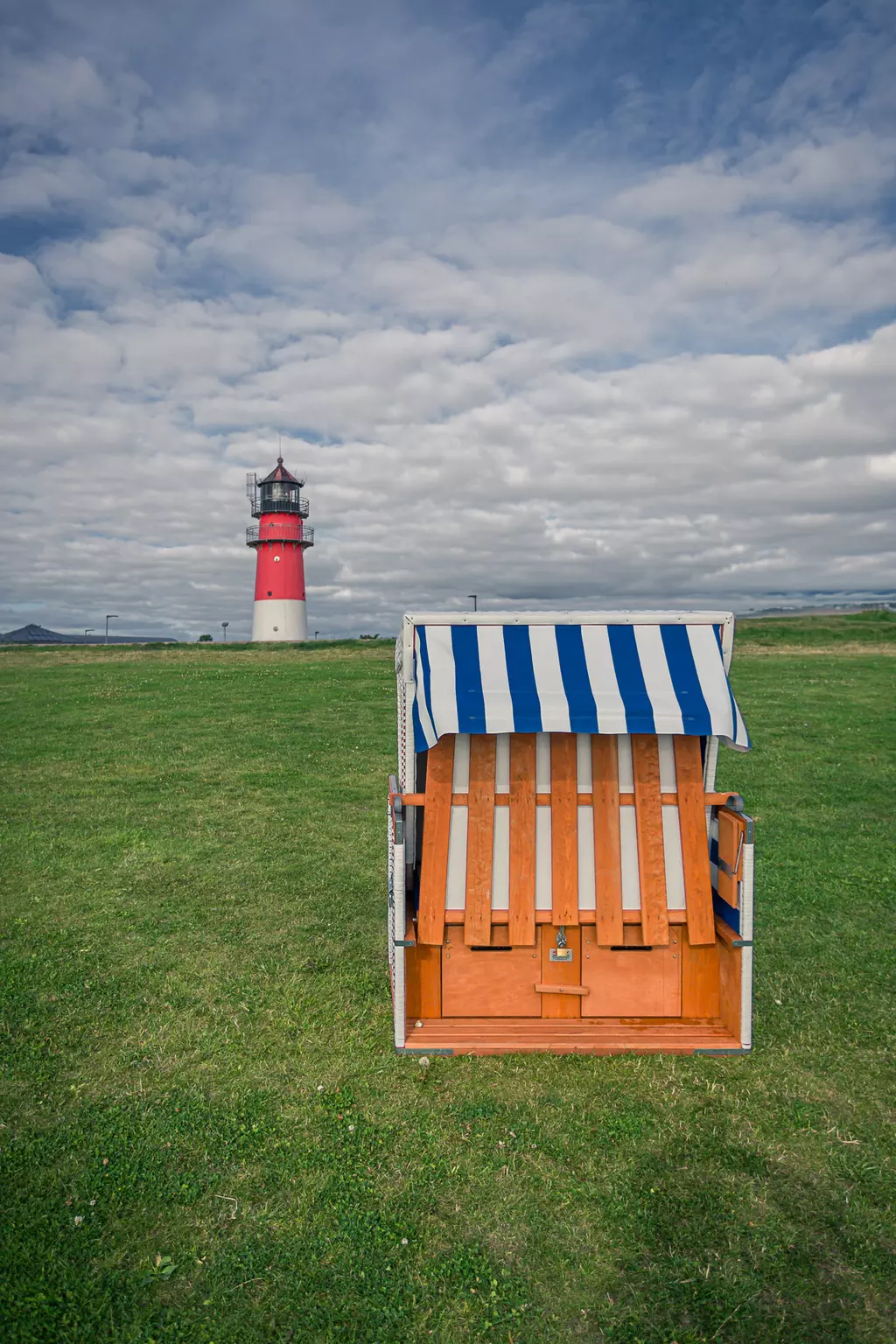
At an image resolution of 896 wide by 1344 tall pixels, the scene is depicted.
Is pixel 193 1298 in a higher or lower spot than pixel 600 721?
lower

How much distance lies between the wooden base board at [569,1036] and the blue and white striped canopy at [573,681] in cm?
219

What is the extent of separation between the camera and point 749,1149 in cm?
487

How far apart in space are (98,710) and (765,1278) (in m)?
22.2

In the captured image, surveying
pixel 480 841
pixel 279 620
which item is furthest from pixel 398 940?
pixel 279 620

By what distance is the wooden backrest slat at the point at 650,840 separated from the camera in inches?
239

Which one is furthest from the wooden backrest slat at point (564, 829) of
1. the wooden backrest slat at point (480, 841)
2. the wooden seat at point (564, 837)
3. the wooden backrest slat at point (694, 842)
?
the wooden backrest slat at point (694, 842)

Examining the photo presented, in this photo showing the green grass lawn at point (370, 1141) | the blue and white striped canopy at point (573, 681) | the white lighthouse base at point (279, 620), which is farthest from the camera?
the white lighthouse base at point (279, 620)

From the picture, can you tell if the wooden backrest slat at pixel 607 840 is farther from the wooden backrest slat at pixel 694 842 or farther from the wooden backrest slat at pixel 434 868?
the wooden backrest slat at pixel 434 868

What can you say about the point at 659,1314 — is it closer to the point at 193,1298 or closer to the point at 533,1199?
the point at 533,1199

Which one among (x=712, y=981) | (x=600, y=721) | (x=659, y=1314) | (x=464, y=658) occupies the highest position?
(x=464, y=658)

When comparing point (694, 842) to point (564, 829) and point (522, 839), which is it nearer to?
point (564, 829)

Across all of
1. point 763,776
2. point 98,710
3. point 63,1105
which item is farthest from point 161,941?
point 98,710

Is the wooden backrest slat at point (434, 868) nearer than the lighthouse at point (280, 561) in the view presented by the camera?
Yes

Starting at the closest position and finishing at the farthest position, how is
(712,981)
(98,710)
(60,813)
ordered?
(712,981) < (60,813) < (98,710)
